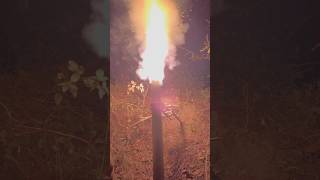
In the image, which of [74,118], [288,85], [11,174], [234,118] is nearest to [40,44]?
[74,118]

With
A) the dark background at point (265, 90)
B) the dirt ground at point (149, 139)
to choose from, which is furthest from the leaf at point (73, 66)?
the dark background at point (265, 90)

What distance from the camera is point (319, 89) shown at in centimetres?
132

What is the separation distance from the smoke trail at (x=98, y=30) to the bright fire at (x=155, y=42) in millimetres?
287

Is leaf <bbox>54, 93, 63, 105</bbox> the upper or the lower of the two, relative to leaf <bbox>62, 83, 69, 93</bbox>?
lower

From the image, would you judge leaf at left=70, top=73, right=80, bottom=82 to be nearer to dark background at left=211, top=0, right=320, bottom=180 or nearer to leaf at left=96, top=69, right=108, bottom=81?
leaf at left=96, top=69, right=108, bottom=81

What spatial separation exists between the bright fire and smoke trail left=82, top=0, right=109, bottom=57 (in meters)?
0.29

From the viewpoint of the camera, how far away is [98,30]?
4.35 ft

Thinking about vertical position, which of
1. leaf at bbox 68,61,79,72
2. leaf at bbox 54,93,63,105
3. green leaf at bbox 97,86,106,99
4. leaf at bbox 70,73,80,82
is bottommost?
leaf at bbox 54,93,63,105

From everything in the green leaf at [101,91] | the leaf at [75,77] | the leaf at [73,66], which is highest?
the leaf at [73,66]

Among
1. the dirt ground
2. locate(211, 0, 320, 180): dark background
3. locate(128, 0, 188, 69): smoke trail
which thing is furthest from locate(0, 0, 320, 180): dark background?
locate(128, 0, 188, 69): smoke trail

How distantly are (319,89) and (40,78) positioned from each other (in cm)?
93

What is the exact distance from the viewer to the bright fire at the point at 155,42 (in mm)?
1022

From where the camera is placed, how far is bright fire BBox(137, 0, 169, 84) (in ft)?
3.35

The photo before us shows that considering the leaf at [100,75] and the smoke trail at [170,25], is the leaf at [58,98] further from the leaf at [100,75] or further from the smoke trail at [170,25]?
the smoke trail at [170,25]
